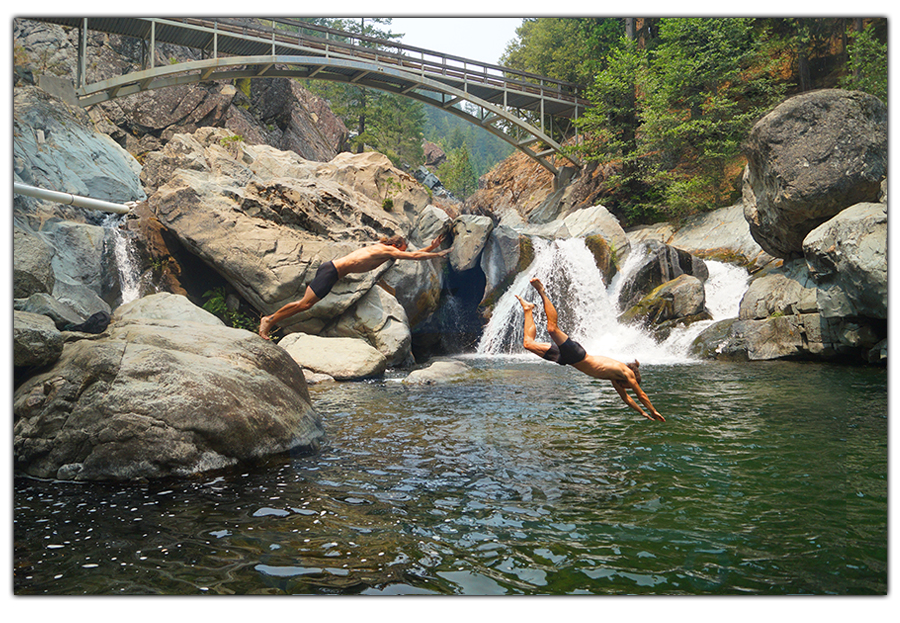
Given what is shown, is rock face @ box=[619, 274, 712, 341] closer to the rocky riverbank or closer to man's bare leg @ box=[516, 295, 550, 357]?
the rocky riverbank

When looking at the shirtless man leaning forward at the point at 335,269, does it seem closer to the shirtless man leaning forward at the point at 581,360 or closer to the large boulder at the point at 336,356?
the shirtless man leaning forward at the point at 581,360

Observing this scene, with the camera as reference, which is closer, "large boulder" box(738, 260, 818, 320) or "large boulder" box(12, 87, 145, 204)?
"large boulder" box(12, 87, 145, 204)

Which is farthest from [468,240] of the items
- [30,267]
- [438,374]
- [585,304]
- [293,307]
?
[293,307]

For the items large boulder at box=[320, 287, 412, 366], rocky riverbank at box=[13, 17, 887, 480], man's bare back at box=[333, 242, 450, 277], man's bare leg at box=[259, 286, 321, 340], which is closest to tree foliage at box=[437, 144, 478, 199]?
rocky riverbank at box=[13, 17, 887, 480]

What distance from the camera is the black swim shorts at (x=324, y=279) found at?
5.53 m

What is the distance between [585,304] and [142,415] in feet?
48.6

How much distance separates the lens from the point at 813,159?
11.8 m

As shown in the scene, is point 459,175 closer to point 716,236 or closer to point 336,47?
point 716,236

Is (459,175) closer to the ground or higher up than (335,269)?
higher up

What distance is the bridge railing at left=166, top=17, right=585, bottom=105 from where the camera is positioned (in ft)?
19.5

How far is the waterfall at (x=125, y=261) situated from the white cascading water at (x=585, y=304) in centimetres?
997

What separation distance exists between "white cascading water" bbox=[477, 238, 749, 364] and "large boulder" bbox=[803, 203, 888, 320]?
4299 millimetres

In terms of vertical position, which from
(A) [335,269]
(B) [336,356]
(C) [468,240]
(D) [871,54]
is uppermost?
(D) [871,54]

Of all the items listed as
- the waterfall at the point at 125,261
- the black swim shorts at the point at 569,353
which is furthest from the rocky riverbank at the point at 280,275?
the black swim shorts at the point at 569,353
